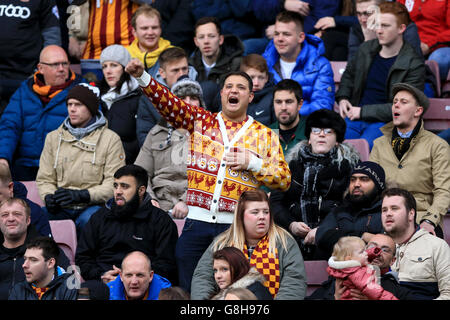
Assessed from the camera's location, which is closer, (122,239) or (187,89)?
(122,239)

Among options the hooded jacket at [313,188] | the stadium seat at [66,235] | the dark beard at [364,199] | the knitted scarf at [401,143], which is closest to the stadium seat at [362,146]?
the knitted scarf at [401,143]

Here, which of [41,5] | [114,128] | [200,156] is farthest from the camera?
[41,5]

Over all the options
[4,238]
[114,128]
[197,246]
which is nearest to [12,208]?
[4,238]

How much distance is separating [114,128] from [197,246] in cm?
247

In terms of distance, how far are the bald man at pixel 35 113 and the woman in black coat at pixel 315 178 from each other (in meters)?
2.43

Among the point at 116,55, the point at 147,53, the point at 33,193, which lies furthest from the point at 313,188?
the point at 147,53

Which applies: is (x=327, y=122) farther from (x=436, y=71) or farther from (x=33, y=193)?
(x=33, y=193)

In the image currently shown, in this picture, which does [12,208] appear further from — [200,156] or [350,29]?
[350,29]

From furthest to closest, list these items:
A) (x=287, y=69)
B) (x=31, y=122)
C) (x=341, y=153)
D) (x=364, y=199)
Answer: (x=287, y=69)
(x=31, y=122)
(x=341, y=153)
(x=364, y=199)

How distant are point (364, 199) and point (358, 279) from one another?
135 centimetres

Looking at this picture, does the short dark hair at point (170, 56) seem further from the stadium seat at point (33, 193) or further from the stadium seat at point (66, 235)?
the stadium seat at point (66, 235)

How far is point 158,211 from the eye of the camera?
273 inches

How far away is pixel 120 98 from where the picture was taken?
8.63 metres

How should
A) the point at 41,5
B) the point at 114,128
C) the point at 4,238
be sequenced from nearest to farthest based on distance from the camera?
the point at 4,238, the point at 114,128, the point at 41,5
